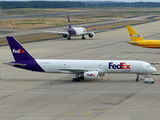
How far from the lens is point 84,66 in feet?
169

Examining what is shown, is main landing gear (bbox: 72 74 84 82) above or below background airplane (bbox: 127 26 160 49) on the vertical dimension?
below

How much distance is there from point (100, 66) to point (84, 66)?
2221 mm

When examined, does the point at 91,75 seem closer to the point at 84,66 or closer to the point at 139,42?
the point at 84,66

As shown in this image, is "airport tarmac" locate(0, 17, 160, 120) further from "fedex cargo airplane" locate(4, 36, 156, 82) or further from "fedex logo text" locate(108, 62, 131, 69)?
"fedex logo text" locate(108, 62, 131, 69)

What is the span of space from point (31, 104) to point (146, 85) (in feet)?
53.7

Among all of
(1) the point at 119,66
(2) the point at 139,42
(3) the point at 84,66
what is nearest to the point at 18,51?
(3) the point at 84,66

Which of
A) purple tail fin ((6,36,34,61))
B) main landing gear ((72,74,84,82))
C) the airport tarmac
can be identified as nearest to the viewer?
the airport tarmac

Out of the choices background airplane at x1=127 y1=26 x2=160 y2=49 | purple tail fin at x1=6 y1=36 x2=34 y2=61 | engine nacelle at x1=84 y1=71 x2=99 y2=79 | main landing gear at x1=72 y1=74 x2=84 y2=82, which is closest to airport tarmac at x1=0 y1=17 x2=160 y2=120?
main landing gear at x1=72 y1=74 x2=84 y2=82

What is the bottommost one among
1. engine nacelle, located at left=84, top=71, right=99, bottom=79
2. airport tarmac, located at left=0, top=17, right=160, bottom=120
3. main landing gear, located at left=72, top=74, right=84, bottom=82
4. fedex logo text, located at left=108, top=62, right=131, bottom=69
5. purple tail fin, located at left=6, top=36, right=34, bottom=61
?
airport tarmac, located at left=0, top=17, right=160, bottom=120

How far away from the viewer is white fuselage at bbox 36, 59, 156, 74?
50094mm

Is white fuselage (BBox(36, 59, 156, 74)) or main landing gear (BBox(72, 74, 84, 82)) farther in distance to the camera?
main landing gear (BBox(72, 74, 84, 82))

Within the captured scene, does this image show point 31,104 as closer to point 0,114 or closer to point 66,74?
point 0,114

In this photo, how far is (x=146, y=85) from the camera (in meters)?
48.5

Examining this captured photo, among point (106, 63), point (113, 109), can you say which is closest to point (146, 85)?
point (106, 63)
